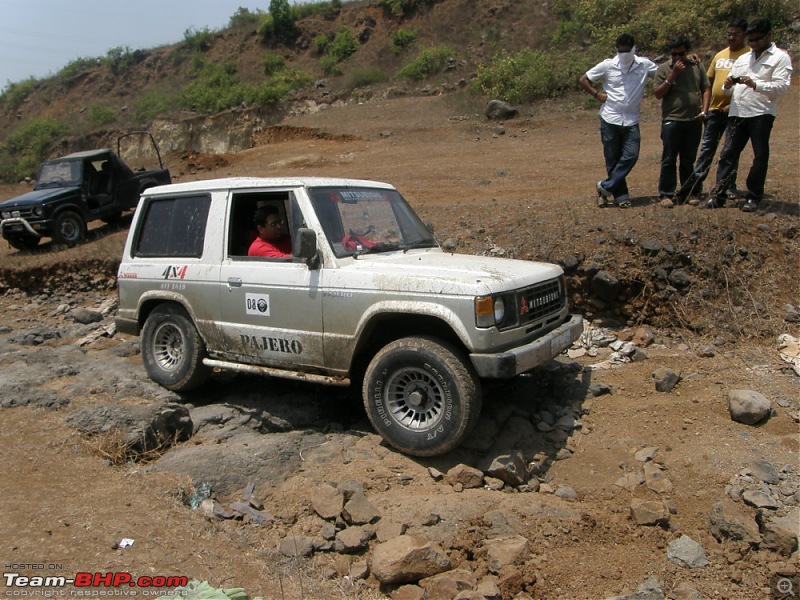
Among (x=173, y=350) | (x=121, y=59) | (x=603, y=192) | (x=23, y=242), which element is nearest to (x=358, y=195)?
(x=173, y=350)

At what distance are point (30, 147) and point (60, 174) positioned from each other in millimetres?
26436

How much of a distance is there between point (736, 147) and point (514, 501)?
16.6ft

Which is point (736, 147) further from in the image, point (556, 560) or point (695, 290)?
point (556, 560)

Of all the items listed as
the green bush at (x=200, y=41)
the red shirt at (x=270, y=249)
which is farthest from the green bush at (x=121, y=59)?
the red shirt at (x=270, y=249)

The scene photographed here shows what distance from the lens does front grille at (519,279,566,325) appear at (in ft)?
14.4

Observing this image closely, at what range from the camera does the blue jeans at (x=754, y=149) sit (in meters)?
6.65

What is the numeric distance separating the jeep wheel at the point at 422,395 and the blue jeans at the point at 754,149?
14.7 feet

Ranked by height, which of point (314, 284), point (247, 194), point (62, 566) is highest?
point (247, 194)

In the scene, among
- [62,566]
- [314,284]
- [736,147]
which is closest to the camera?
[62,566]

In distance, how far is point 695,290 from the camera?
20.2ft

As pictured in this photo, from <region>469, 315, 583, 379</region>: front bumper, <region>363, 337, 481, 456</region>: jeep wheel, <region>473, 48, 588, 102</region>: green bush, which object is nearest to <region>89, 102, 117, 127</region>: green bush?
<region>473, 48, 588, 102</region>: green bush

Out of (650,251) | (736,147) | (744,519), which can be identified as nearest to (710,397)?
(744,519)

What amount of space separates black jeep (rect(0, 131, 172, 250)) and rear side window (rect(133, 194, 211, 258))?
708 centimetres

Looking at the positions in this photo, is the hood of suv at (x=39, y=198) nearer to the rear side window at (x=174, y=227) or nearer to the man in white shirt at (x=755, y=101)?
the rear side window at (x=174, y=227)
